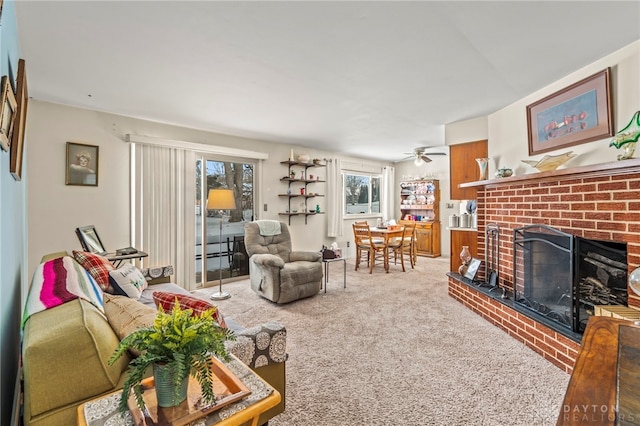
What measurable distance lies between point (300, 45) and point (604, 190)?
241 cm

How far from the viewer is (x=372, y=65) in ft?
7.69

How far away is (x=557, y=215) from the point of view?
8.21 ft

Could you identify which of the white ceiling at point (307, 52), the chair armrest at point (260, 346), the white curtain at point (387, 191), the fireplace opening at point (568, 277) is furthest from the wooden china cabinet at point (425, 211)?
the chair armrest at point (260, 346)

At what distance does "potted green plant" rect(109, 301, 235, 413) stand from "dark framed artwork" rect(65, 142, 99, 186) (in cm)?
326

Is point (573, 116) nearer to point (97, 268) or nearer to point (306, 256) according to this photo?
point (306, 256)

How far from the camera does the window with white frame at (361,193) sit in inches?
266

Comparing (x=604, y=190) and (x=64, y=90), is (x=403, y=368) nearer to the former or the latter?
(x=604, y=190)

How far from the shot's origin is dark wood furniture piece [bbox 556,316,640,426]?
623 mm

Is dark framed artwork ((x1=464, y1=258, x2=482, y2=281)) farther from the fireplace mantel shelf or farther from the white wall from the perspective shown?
the white wall

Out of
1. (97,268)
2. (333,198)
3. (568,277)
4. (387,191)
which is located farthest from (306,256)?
(387,191)

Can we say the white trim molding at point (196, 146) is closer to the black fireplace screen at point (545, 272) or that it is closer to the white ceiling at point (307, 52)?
the white ceiling at point (307, 52)

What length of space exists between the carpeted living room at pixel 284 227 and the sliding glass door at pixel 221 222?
36 mm

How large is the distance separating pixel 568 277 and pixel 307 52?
8.74 ft

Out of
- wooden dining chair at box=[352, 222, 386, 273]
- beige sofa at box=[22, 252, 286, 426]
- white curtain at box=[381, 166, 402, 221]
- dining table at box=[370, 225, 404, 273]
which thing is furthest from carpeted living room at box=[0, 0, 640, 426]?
white curtain at box=[381, 166, 402, 221]
